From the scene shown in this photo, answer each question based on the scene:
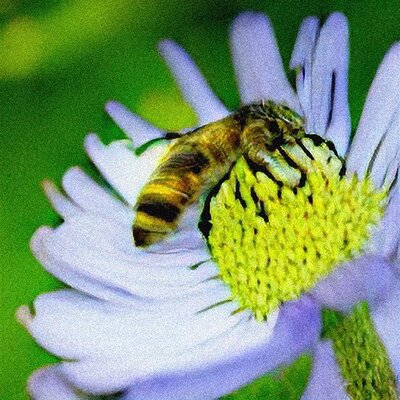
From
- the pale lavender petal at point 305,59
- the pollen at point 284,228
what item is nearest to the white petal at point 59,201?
the pollen at point 284,228

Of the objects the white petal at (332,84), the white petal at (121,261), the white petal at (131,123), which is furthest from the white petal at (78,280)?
the white petal at (332,84)

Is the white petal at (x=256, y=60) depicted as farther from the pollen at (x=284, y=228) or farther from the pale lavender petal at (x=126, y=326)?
the pale lavender petal at (x=126, y=326)

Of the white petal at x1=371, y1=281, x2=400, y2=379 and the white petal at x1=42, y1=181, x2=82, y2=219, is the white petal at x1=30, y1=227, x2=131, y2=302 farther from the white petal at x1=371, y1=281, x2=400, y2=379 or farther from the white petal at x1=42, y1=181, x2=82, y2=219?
the white petal at x1=371, y1=281, x2=400, y2=379

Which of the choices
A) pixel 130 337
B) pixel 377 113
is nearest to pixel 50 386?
pixel 130 337

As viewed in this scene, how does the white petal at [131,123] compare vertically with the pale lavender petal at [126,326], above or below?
above

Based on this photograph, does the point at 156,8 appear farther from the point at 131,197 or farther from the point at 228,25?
the point at 131,197

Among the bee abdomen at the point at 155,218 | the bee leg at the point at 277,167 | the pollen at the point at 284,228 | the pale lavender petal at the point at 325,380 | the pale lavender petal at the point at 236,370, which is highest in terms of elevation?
the bee abdomen at the point at 155,218

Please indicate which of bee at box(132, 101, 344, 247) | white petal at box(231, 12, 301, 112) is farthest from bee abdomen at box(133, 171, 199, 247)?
white petal at box(231, 12, 301, 112)

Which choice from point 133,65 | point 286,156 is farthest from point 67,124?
point 286,156
